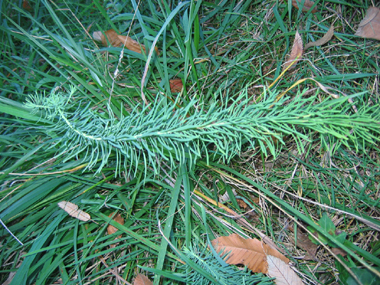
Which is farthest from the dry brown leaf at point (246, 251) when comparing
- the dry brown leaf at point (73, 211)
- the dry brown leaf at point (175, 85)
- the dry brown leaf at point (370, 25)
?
the dry brown leaf at point (370, 25)

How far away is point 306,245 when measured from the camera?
134 centimetres

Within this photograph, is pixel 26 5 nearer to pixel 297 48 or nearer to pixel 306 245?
pixel 297 48

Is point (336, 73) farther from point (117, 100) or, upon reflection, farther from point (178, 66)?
point (117, 100)

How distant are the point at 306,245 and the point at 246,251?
36 cm

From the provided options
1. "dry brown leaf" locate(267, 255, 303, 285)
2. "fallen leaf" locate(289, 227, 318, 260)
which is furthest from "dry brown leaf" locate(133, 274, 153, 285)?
"fallen leaf" locate(289, 227, 318, 260)

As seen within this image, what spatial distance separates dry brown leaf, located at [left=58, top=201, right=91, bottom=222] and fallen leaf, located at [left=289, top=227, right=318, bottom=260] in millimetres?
1135

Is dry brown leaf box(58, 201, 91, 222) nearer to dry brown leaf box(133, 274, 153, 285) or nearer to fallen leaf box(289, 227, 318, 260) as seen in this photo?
dry brown leaf box(133, 274, 153, 285)

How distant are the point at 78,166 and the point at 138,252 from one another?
583 millimetres

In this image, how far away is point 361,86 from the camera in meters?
1.44

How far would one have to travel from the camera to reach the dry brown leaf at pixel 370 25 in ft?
4.61

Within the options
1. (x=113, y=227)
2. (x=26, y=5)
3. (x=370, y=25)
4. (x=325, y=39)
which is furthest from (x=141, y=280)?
(x=26, y=5)

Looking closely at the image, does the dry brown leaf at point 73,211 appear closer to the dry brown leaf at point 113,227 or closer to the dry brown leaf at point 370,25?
the dry brown leaf at point 113,227

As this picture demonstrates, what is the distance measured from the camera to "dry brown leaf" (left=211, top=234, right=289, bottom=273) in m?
1.22

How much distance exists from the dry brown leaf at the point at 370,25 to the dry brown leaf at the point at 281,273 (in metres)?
1.34
